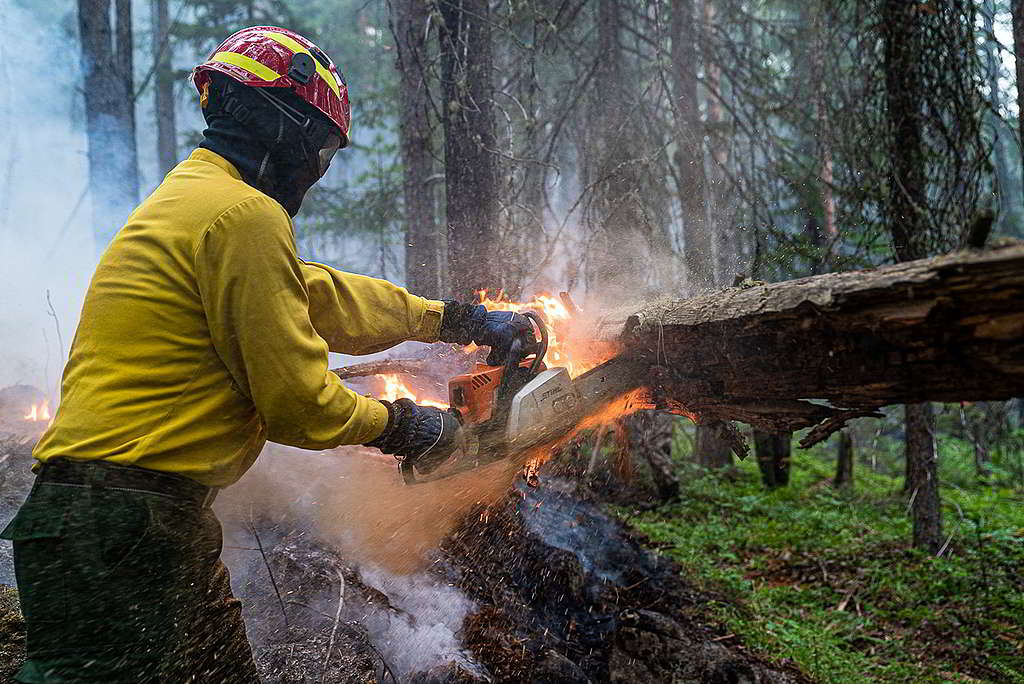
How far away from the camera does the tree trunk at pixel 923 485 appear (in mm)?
5199

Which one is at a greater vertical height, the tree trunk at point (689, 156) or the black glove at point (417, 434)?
the tree trunk at point (689, 156)

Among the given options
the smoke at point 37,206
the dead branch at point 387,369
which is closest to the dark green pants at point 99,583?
the dead branch at point 387,369

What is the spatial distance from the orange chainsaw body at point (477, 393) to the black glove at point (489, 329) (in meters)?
0.08

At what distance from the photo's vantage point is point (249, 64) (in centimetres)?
228

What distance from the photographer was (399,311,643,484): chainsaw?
9.05 feet

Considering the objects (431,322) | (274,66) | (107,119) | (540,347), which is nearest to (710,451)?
(540,347)

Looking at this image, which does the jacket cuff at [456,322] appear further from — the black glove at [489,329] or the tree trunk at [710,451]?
the tree trunk at [710,451]

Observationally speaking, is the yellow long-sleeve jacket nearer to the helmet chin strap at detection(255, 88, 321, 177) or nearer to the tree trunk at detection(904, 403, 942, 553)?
the helmet chin strap at detection(255, 88, 321, 177)

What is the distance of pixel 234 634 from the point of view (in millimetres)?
2162

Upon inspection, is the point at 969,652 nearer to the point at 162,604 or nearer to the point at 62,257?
the point at 162,604

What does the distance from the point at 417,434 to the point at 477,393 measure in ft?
1.82

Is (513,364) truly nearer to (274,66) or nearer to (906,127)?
A: (274,66)

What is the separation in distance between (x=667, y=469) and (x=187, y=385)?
5.59 metres

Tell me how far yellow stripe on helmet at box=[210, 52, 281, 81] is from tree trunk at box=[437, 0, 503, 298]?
2424mm
